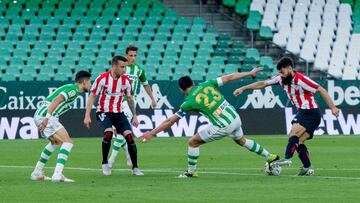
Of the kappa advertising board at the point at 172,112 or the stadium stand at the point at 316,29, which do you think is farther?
the stadium stand at the point at 316,29

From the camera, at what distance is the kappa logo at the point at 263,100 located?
3538cm

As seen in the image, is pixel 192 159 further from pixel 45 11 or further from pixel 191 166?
pixel 45 11

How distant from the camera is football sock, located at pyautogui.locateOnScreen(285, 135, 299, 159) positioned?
19.0m

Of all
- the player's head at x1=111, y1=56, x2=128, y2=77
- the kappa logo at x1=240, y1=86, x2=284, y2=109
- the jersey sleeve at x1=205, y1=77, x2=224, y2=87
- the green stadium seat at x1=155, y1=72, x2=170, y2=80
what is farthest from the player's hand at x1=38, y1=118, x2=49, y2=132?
the green stadium seat at x1=155, y1=72, x2=170, y2=80

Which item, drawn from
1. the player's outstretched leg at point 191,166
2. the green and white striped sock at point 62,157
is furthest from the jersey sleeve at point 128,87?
the green and white striped sock at point 62,157

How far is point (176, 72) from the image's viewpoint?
3834 cm

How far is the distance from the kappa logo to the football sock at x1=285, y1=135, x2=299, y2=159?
1609 cm

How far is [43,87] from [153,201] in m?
19.7

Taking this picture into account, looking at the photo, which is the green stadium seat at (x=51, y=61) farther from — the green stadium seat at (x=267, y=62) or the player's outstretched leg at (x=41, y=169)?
the player's outstretched leg at (x=41, y=169)

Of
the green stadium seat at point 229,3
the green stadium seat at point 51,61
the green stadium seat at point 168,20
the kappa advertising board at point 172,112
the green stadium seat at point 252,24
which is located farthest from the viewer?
the green stadium seat at point 229,3

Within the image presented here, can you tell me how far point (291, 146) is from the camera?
1914cm

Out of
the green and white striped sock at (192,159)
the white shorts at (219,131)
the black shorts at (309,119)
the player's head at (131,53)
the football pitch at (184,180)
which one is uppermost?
the player's head at (131,53)

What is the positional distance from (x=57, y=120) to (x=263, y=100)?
57.2 feet

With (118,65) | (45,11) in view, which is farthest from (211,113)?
(45,11)
